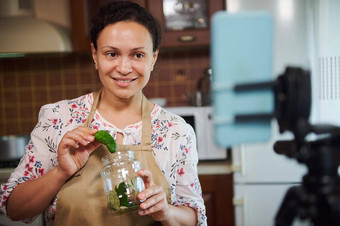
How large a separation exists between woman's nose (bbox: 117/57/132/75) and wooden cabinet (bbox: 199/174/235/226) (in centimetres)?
106

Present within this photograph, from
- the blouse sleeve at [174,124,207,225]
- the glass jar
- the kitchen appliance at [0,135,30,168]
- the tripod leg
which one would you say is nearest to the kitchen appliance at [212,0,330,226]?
the blouse sleeve at [174,124,207,225]

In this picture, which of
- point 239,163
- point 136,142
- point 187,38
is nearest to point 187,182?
point 136,142

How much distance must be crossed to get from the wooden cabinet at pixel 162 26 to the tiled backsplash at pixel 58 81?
27cm

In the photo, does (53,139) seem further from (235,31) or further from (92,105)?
(235,31)

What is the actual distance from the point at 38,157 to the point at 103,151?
0.59 feet

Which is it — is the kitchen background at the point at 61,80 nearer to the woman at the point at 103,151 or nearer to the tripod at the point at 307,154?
the woman at the point at 103,151

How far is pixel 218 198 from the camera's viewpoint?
197 centimetres

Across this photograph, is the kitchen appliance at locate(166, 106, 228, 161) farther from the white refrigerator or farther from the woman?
the woman

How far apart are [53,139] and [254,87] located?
74 cm

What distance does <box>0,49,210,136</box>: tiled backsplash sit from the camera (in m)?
2.49

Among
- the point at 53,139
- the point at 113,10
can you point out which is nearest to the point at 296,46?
the point at 113,10

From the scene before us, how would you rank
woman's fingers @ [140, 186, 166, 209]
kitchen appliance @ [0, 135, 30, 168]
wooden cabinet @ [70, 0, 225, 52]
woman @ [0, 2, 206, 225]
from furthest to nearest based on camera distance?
1. wooden cabinet @ [70, 0, 225, 52]
2. kitchen appliance @ [0, 135, 30, 168]
3. woman @ [0, 2, 206, 225]
4. woman's fingers @ [140, 186, 166, 209]

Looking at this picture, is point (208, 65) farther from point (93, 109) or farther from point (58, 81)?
point (93, 109)

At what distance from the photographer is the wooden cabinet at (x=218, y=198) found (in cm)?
195
